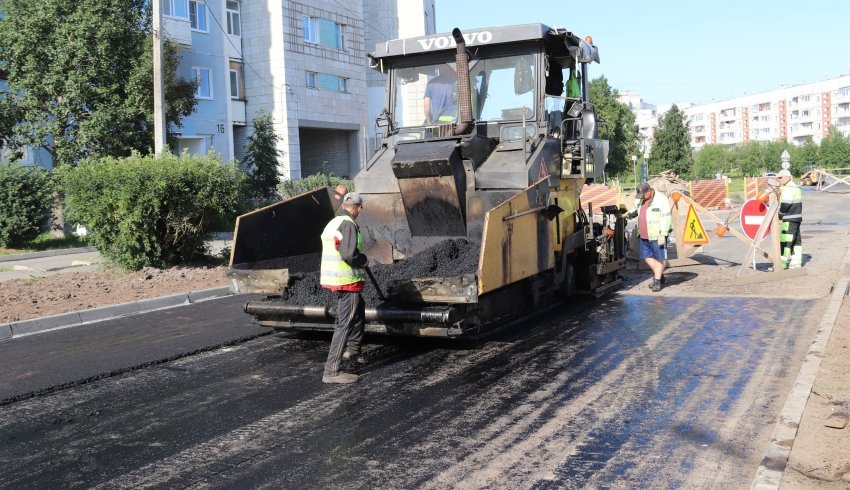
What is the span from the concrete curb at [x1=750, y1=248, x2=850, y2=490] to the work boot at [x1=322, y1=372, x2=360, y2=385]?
3.05m

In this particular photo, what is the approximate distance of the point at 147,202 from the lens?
42.1ft

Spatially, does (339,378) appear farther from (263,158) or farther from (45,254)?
(263,158)

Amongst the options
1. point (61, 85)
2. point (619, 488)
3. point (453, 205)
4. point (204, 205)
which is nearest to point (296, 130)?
point (61, 85)

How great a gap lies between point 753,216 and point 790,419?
7263 millimetres

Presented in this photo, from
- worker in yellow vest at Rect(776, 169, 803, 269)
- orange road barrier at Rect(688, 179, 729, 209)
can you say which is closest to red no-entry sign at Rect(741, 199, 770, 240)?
worker in yellow vest at Rect(776, 169, 803, 269)

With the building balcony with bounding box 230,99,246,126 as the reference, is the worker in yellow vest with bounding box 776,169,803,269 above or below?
below

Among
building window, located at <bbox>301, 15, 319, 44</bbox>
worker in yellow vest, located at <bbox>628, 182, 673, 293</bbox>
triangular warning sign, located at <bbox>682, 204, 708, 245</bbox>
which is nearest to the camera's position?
worker in yellow vest, located at <bbox>628, 182, 673, 293</bbox>

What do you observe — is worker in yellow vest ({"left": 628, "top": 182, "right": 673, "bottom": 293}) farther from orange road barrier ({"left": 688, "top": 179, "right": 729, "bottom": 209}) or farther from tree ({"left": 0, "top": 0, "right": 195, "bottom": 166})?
orange road barrier ({"left": 688, "top": 179, "right": 729, "bottom": 209})

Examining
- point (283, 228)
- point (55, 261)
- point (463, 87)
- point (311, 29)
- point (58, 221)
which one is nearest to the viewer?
point (463, 87)

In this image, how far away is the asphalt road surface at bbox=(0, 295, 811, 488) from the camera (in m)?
4.32

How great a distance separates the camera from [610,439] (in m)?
4.71

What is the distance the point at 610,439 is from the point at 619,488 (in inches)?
28.8

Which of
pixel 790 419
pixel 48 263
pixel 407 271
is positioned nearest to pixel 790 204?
pixel 407 271

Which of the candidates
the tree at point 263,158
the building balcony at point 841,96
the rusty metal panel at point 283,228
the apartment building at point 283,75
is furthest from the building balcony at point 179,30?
the building balcony at point 841,96
